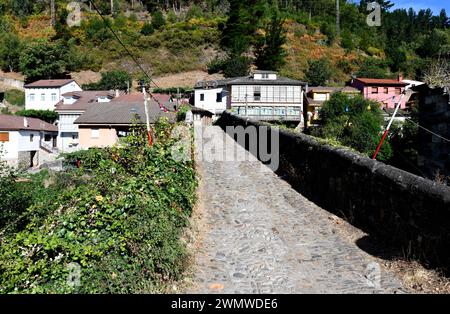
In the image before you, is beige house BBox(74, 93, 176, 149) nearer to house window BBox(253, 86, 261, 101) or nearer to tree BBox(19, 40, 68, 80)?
house window BBox(253, 86, 261, 101)

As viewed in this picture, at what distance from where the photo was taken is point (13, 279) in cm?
361

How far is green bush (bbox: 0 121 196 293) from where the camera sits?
12.2 feet

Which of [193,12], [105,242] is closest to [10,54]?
[193,12]

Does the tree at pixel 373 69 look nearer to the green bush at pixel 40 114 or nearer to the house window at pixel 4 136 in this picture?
the green bush at pixel 40 114

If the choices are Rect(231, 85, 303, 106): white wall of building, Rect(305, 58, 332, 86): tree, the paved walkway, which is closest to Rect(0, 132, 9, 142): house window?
Rect(231, 85, 303, 106): white wall of building

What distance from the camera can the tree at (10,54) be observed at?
62844mm

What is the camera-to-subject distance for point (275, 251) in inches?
226

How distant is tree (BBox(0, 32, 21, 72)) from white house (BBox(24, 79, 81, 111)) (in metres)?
15.4

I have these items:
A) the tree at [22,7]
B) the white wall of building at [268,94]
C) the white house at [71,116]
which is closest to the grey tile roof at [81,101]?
the white house at [71,116]

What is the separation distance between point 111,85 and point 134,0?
43669 mm

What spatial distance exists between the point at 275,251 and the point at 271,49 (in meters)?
62.1
